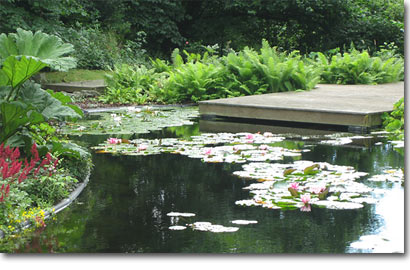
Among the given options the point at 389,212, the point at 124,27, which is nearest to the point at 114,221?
the point at 389,212

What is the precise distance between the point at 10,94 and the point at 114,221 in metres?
1.35

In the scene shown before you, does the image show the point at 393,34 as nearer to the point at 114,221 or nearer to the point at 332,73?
the point at 332,73

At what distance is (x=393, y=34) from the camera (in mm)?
15836

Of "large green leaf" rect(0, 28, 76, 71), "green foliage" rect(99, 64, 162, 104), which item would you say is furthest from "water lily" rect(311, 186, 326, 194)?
"green foliage" rect(99, 64, 162, 104)

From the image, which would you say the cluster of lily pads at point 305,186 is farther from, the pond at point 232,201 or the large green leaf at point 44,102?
the large green leaf at point 44,102

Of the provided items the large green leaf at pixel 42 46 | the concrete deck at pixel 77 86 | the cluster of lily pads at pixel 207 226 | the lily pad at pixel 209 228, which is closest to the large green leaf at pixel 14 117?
the large green leaf at pixel 42 46

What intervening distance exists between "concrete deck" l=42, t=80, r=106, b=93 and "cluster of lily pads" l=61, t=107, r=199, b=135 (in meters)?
1.95

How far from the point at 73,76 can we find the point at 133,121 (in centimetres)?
475

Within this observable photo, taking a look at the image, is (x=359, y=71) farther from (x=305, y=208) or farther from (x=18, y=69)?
(x=18, y=69)

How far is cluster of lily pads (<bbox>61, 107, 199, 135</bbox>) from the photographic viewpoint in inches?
302

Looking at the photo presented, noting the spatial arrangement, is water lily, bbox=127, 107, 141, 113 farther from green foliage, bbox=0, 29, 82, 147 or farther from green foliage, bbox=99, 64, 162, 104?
green foliage, bbox=0, 29, 82, 147

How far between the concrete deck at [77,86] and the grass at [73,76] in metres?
0.38

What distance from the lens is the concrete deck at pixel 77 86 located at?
11773 mm

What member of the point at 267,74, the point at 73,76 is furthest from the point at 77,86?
the point at 267,74
